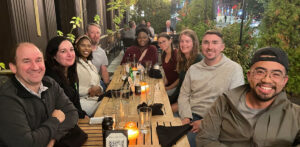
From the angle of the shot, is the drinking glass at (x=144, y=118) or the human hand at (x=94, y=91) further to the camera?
the human hand at (x=94, y=91)

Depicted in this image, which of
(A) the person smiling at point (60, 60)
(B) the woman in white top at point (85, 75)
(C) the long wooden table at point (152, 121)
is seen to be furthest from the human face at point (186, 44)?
(A) the person smiling at point (60, 60)

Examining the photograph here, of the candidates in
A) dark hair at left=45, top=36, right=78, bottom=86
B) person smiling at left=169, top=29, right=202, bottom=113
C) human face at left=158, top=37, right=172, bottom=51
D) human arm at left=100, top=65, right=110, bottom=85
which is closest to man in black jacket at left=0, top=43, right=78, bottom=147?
dark hair at left=45, top=36, right=78, bottom=86

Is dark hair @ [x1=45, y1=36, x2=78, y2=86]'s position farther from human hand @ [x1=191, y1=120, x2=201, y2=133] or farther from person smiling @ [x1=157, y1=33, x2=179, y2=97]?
person smiling @ [x1=157, y1=33, x2=179, y2=97]

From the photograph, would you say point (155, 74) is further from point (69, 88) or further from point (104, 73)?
point (69, 88)

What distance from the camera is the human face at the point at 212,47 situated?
2.32 metres

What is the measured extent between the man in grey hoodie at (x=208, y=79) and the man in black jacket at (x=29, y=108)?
1.31 metres

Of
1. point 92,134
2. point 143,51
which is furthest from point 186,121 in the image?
point 143,51

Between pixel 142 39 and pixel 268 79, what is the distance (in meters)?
3.29

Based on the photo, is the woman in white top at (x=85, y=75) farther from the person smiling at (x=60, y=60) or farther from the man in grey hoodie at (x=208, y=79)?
the man in grey hoodie at (x=208, y=79)

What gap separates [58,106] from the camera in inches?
67.9

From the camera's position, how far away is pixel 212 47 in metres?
2.31

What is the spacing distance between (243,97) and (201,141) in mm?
448

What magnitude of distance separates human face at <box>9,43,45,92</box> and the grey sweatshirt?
5.07 ft

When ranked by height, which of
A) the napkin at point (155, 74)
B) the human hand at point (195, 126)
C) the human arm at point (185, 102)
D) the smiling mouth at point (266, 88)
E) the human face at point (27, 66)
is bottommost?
the human hand at point (195, 126)
